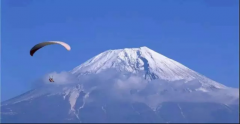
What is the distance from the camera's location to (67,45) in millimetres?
75438

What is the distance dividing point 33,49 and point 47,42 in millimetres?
2387

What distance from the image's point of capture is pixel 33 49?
7938 centimetres

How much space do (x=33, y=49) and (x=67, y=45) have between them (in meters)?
6.06

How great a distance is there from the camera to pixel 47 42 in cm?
7819

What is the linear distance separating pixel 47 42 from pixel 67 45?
12.7 ft
